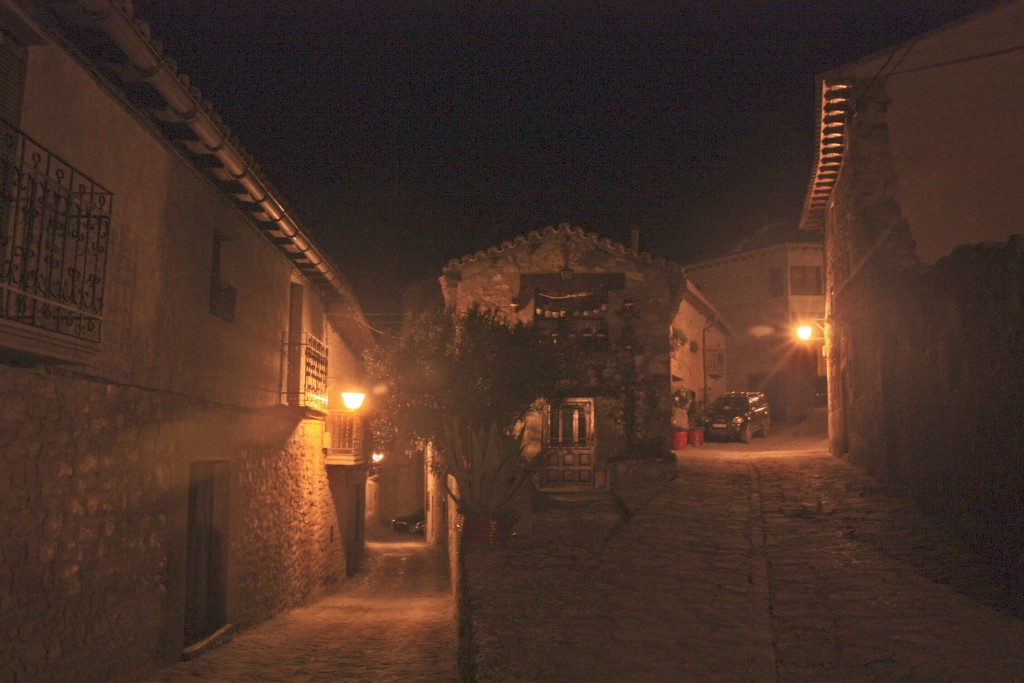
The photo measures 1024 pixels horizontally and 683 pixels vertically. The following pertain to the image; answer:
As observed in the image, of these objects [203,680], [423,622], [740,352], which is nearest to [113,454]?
[203,680]

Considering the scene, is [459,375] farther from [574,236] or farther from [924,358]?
[924,358]

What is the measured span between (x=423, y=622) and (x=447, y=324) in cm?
597

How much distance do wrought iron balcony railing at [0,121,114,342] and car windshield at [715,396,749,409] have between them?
71.3ft

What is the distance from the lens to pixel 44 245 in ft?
20.6

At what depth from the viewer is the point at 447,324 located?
16281 millimetres

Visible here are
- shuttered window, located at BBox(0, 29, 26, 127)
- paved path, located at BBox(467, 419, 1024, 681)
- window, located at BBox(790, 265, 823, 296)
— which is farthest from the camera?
window, located at BBox(790, 265, 823, 296)

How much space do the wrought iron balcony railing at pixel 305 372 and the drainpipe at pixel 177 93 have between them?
2777 millimetres

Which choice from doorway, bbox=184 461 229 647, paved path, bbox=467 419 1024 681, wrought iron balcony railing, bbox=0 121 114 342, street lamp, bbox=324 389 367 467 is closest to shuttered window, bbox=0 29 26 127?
wrought iron balcony railing, bbox=0 121 114 342

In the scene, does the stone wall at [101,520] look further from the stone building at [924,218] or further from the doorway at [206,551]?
the stone building at [924,218]

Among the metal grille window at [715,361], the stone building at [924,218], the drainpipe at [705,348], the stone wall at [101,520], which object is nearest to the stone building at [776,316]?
the metal grille window at [715,361]

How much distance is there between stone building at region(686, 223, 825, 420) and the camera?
35250mm

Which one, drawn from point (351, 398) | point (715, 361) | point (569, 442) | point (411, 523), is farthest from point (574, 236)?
point (715, 361)

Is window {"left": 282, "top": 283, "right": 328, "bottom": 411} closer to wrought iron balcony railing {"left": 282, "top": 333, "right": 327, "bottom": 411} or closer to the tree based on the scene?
wrought iron balcony railing {"left": 282, "top": 333, "right": 327, "bottom": 411}

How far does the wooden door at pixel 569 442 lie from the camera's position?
17.3 meters
